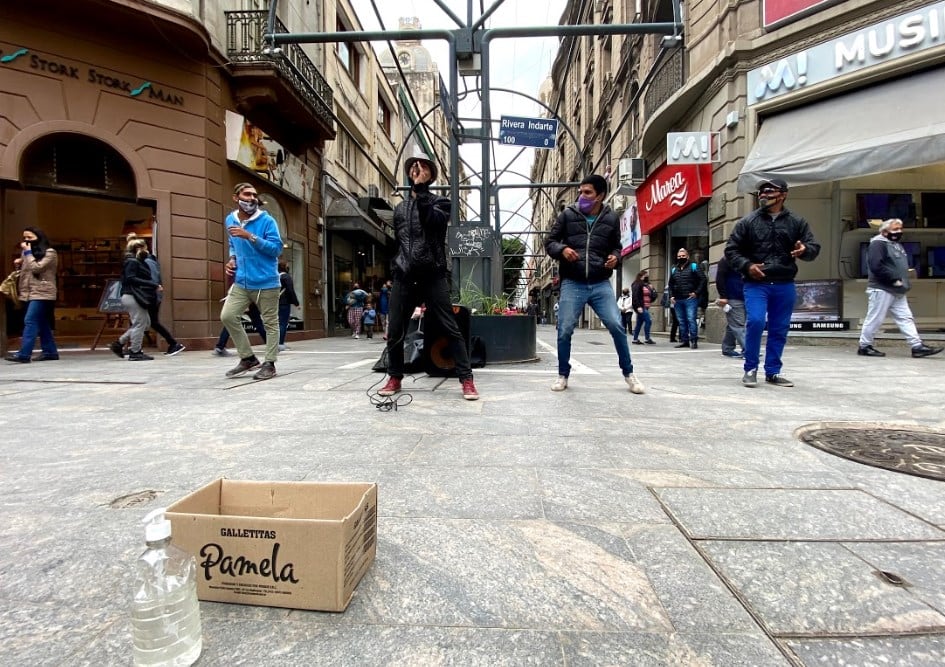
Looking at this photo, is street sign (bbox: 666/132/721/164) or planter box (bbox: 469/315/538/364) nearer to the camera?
planter box (bbox: 469/315/538/364)

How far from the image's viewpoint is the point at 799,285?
34.5ft

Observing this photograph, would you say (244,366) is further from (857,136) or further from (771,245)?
(857,136)

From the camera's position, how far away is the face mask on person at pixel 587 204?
14.9 ft

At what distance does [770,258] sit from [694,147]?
26.4 ft

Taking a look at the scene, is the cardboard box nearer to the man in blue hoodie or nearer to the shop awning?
the man in blue hoodie

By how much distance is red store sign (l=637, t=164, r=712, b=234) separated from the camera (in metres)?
11.6

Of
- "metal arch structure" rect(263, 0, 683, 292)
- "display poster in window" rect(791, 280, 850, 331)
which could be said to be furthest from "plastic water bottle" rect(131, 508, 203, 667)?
"display poster in window" rect(791, 280, 850, 331)

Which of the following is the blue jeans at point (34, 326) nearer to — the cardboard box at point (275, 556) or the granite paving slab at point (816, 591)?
the cardboard box at point (275, 556)

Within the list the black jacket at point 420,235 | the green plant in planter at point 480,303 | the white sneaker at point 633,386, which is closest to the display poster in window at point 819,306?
Result: the green plant in planter at point 480,303

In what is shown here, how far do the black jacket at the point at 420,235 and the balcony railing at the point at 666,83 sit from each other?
1146 centimetres

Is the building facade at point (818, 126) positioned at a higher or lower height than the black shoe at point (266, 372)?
higher

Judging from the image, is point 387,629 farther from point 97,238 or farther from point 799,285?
point 97,238

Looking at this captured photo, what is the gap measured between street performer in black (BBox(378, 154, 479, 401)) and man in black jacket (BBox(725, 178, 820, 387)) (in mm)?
2702

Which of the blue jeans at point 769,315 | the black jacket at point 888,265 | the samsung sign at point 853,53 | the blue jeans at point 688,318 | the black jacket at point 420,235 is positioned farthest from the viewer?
the blue jeans at point 688,318
